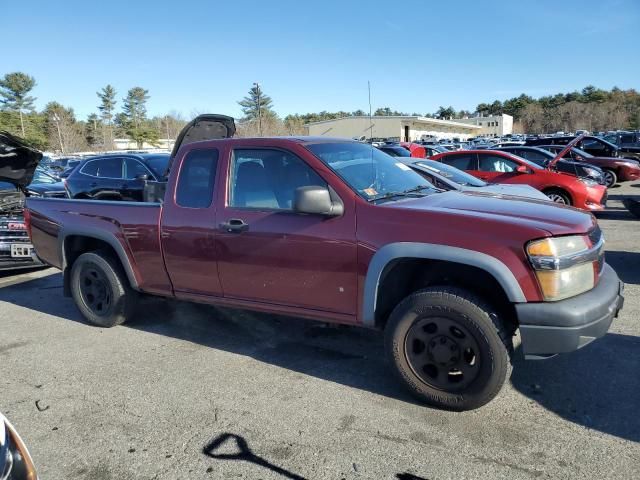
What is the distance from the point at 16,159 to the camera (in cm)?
662

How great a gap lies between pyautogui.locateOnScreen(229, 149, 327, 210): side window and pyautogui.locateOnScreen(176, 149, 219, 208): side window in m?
0.21

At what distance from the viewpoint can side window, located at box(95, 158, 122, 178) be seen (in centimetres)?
1101

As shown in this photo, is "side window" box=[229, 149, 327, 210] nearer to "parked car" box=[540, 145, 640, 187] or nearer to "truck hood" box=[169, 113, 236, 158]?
"truck hood" box=[169, 113, 236, 158]

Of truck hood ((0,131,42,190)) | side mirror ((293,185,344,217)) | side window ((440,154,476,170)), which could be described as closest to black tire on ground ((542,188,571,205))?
side window ((440,154,476,170))

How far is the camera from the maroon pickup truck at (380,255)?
294 cm

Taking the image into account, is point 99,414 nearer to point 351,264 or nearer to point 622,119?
point 351,264

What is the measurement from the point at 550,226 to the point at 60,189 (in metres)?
10.0

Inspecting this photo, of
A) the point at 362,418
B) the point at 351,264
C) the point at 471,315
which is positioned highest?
the point at 351,264

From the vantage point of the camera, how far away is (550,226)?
298cm

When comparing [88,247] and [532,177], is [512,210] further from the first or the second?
[532,177]

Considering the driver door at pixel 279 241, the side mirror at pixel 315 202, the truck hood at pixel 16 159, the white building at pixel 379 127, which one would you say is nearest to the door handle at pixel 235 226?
the driver door at pixel 279 241

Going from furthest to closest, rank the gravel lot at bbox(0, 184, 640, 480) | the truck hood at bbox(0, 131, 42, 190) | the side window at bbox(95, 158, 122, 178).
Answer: the side window at bbox(95, 158, 122, 178) < the truck hood at bbox(0, 131, 42, 190) < the gravel lot at bbox(0, 184, 640, 480)

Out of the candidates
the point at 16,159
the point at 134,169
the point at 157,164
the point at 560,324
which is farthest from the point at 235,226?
the point at 134,169

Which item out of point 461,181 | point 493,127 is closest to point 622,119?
point 493,127
